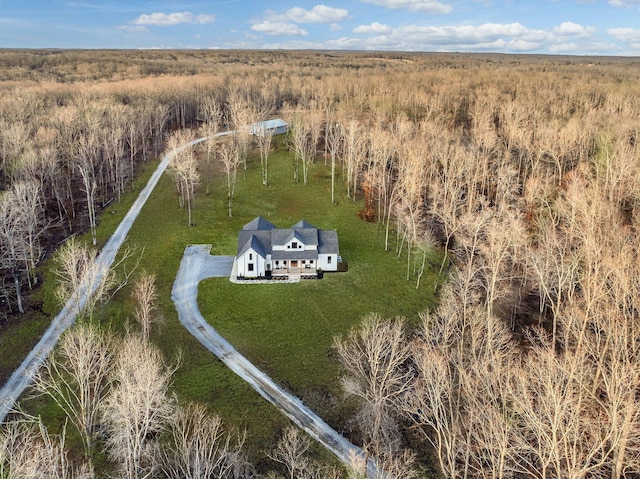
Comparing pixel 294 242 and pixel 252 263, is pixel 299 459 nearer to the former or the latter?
pixel 252 263

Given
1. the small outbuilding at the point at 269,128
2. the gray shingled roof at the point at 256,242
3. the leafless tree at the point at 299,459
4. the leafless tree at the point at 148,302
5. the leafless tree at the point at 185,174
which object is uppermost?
the small outbuilding at the point at 269,128

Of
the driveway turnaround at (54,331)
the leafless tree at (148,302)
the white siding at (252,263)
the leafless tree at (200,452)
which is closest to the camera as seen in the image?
the leafless tree at (200,452)

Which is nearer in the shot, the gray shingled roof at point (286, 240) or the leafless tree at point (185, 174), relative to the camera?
the gray shingled roof at point (286, 240)

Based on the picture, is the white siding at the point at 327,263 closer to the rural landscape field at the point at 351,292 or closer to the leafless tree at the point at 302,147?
the rural landscape field at the point at 351,292

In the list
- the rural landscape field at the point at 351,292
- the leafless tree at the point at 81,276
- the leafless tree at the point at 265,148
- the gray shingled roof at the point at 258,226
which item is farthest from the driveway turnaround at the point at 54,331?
the leafless tree at the point at 265,148

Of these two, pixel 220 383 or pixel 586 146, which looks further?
pixel 586 146

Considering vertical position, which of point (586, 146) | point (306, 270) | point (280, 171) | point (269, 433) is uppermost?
point (586, 146)

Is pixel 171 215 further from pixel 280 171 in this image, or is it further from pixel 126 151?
pixel 126 151

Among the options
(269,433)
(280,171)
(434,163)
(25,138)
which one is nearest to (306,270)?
(269,433)
